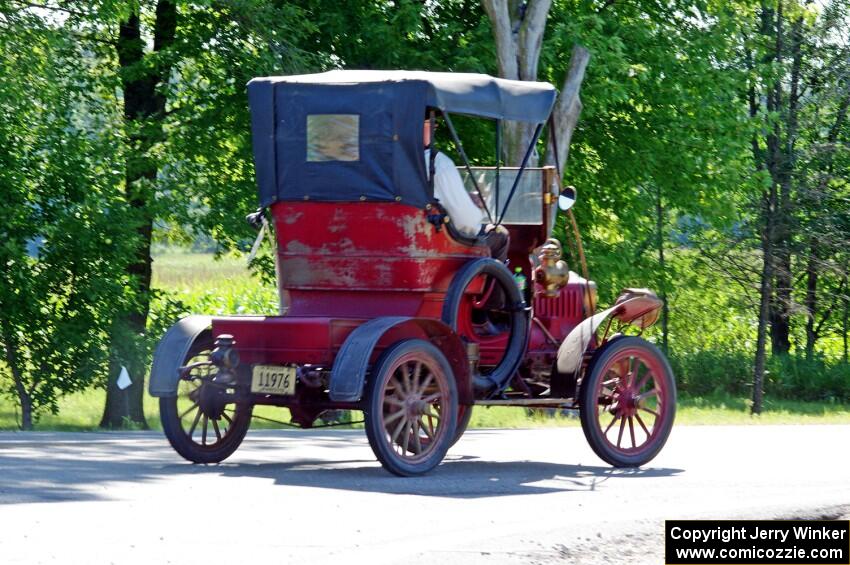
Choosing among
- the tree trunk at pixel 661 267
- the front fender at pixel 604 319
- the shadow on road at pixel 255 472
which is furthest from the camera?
the tree trunk at pixel 661 267

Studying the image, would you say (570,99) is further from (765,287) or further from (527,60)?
(765,287)

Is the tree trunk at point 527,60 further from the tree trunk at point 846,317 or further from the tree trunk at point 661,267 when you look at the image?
the tree trunk at point 846,317

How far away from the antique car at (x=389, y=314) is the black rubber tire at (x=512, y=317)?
0.01 metres

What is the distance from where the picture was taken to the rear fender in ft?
33.1

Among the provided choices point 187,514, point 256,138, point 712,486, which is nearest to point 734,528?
point 712,486

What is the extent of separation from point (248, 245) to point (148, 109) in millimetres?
4070

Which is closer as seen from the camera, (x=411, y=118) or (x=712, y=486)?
(x=712, y=486)

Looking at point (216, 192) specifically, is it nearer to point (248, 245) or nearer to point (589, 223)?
point (248, 245)

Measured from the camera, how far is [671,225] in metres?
38.2

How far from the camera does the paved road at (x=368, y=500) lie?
7504 mm

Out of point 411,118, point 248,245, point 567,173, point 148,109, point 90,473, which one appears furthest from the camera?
point 567,173

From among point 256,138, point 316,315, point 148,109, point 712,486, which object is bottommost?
point 712,486

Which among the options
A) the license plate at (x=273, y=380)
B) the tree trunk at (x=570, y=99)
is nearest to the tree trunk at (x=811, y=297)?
the tree trunk at (x=570, y=99)
